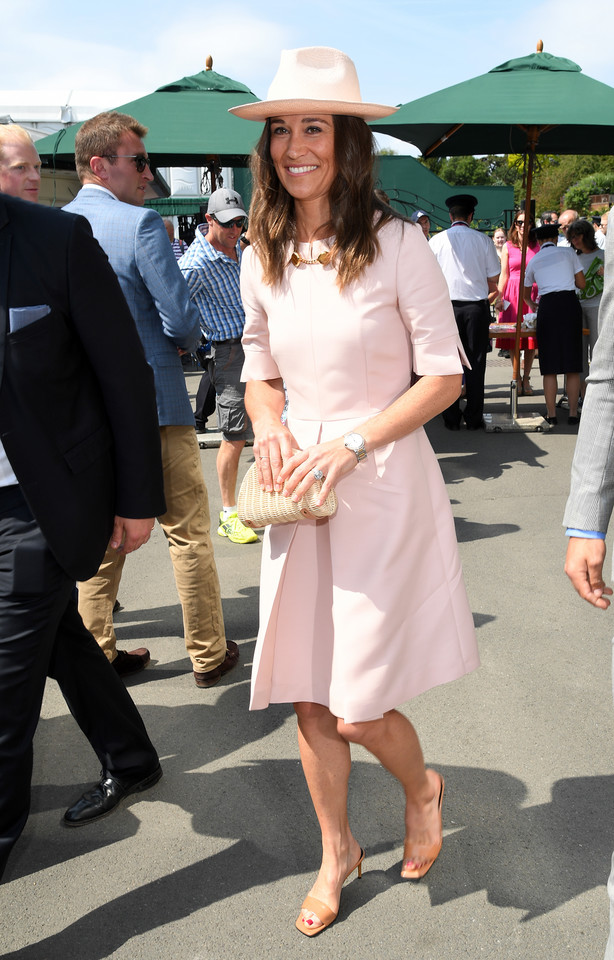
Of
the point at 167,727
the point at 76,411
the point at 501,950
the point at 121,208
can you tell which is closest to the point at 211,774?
the point at 167,727

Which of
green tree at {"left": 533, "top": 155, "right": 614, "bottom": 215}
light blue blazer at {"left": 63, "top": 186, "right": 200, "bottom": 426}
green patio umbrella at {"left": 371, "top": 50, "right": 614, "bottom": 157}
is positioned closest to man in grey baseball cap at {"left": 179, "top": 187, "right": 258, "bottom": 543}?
light blue blazer at {"left": 63, "top": 186, "right": 200, "bottom": 426}

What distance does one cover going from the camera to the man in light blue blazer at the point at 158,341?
3441 mm

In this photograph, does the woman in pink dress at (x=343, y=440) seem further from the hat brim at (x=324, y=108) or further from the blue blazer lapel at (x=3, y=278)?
the blue blazer lapel at (x=3, y=278)

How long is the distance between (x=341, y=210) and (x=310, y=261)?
0.50ft

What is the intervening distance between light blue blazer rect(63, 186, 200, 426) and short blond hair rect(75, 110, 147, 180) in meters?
0.13

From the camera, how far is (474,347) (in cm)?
928

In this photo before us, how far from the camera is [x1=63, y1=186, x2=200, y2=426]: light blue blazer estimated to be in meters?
3.42

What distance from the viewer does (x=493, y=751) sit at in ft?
10.7

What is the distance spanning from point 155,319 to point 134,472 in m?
1.32

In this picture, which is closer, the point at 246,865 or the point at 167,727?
the point at 246,865

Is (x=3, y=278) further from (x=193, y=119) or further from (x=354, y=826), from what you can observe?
(x=193, y=119)

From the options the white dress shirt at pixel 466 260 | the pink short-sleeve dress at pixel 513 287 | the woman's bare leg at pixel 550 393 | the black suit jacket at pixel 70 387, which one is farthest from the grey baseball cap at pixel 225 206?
the pink short-sleeve dress at pixel 513 287

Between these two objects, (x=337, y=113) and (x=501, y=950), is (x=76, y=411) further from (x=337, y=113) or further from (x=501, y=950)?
(x=501, y=950)

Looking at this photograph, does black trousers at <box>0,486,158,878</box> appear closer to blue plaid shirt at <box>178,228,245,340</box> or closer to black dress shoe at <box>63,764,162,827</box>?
black dress shoe at <box>63,764,162,827</box>
